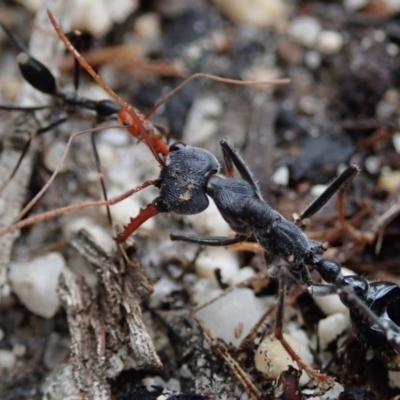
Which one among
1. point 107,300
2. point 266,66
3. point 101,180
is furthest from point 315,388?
point 266,66

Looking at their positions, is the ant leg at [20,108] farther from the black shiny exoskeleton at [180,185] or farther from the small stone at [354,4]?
the small stone at [354,4]

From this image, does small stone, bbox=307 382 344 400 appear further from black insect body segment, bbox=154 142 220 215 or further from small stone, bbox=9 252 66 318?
small stone, bbox=9 252 66 318

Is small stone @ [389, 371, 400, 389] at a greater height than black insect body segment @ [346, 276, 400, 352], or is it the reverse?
black insect body segment @ [346, 276, 400, 352]

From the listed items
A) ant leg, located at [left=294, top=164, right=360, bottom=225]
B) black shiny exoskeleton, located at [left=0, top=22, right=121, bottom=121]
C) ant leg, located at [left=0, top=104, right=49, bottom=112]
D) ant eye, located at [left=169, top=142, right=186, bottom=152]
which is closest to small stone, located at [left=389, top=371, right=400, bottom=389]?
ant leg, located at [left=294, top=164, right=360, bottom=225]

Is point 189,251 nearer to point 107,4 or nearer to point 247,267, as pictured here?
point 247,267

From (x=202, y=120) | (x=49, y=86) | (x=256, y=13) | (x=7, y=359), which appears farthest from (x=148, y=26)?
(x=7, y=359)
